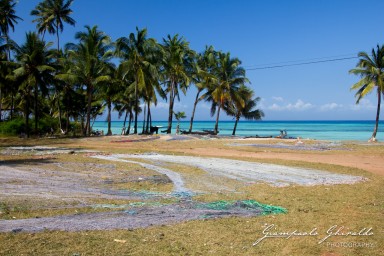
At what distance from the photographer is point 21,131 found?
3962 cm

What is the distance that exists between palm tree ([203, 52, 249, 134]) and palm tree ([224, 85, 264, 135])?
1078 millimetres

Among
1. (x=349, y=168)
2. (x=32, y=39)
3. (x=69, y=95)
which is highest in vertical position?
(x=32, y=39)

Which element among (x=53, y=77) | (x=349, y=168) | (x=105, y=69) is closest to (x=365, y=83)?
(x=349, y=168)

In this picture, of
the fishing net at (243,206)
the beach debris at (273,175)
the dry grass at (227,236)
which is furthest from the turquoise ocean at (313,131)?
the dry grass at (227,236)

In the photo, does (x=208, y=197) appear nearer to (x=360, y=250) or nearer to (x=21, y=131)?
(x=360, y=250)

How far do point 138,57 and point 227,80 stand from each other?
11428 mm

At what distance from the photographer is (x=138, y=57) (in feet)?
121

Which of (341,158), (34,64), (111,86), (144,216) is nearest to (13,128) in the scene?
(34,64)

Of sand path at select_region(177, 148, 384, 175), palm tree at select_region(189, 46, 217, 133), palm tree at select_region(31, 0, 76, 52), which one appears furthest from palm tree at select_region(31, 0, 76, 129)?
sand path at select_region(177, 148, 384, 175)

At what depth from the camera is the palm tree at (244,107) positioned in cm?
4453

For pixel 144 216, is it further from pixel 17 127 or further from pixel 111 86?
pixel 17 127

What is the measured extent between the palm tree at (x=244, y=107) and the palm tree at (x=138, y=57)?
11831 mm

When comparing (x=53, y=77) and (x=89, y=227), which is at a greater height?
(x=53, y=77)

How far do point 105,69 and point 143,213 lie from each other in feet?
107
